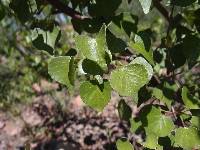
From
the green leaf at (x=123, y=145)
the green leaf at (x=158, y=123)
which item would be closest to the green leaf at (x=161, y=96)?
the green leaf at (x=158, y=123)

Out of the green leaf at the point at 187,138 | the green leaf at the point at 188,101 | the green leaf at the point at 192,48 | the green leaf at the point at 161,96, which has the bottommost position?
the green leaf at the point at 187,138

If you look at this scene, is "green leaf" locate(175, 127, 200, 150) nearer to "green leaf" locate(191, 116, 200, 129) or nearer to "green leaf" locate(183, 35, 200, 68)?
"green leaf" locate(191, 116, 200, 129)

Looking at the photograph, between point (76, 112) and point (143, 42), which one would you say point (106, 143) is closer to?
point (76, 112)

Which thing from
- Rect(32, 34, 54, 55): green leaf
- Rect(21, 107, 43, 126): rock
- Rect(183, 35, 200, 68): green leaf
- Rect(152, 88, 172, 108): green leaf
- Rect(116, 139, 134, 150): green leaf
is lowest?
Rect(21, 107, 43, 126): rock

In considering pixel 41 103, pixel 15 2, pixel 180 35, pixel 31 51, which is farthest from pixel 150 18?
pixel 15 2

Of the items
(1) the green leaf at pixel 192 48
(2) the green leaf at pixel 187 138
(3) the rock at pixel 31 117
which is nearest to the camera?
(2) the green leaf at pixel 187 138

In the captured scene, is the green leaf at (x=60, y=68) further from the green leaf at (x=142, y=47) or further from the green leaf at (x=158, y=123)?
the green leaf at (x=158, y=123)

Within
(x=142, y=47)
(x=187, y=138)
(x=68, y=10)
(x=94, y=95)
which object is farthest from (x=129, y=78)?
(x=68, y=10)

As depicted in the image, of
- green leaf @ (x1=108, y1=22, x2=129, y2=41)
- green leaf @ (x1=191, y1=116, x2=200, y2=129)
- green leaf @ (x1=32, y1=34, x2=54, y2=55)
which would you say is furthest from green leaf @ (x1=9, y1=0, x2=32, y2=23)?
green leaf @ (x1=191, y1=116, x2=200, y2=129)
